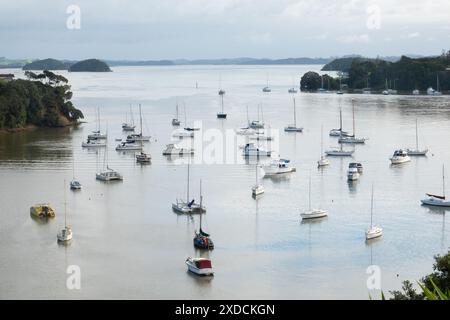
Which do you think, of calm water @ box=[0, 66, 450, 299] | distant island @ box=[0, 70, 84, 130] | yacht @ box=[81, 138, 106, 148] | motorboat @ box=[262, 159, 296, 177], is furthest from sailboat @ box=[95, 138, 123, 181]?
distant island @ box=[0, 70, 84, 130]

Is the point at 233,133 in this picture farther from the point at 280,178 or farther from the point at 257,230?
the point at 257,230

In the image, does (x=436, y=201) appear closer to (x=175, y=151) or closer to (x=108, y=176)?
(x=108, y=176)

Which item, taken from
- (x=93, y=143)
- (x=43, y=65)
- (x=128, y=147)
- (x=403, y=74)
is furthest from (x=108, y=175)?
(x=43, y=65)

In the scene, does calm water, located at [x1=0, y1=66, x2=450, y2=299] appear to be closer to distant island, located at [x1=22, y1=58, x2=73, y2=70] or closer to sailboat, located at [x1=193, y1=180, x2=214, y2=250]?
sailboat, located at [x1=193, y1=180, x2=214, y2=250]

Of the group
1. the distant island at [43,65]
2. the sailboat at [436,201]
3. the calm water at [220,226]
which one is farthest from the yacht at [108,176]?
the distant island at [43,65]

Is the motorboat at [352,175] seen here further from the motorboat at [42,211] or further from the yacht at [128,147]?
the yacht at [128,147]
